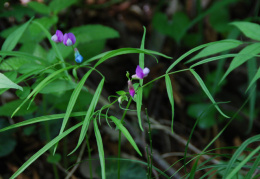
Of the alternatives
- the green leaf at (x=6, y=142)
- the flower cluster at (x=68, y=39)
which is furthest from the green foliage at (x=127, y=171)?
the flower cluster at (x=68, y=39)

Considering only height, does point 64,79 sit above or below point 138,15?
above

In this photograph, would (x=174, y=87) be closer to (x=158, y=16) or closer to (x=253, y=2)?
(x=158, y=16)

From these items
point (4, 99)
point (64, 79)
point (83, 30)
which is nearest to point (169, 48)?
point (83, 30)

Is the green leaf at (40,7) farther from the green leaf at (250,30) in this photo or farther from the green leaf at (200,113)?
the green leaf at (200,113)

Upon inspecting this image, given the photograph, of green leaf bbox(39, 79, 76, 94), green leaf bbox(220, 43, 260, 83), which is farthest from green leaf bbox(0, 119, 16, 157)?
green leaf bbox(220, 43, 260, 83)

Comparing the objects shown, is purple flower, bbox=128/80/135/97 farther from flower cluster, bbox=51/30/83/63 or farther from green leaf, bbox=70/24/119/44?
green leaf, bbox=70/24/119/44

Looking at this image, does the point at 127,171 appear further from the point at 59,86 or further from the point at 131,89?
the point at 131,89

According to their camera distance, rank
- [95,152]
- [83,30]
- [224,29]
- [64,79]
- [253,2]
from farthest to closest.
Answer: [253,2]
[224,29]
[95,152]
[83,30]
[64,79]

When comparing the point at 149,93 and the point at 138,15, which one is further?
the point at 138,15
